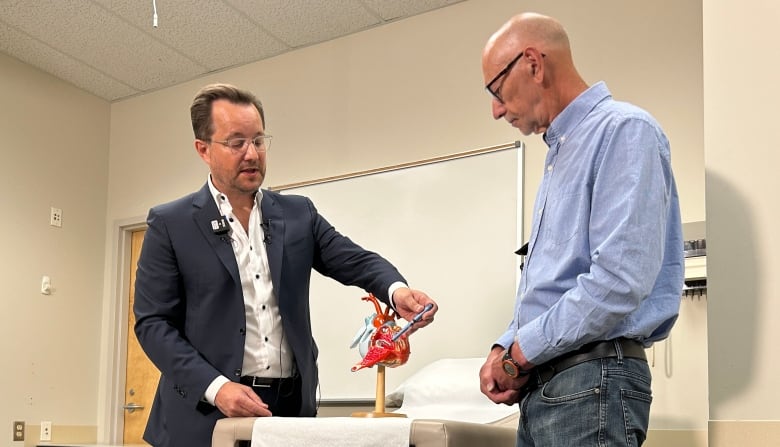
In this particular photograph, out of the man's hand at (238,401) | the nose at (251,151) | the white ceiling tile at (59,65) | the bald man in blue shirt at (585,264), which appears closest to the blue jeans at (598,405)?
the bald man in blue shirt at (585,264)

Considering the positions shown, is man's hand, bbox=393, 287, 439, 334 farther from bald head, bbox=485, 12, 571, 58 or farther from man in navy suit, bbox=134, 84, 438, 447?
bald head, bbox=485, 12, 571, 58

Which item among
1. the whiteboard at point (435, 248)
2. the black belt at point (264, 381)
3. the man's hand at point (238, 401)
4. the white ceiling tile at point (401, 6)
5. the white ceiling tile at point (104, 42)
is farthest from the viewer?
the white ceiling tile at point (104, 42)

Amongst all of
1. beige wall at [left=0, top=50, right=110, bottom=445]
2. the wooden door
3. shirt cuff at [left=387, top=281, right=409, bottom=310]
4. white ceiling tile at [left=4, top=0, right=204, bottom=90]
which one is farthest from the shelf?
beige wall at [left=0, top=50, right=110, bottom=445]

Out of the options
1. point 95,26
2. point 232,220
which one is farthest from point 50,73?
point 232,220

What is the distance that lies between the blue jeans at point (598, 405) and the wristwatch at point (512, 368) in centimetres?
6

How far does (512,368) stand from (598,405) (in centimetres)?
16

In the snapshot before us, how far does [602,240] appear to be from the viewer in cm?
133

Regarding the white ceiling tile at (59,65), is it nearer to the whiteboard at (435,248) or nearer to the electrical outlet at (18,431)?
the whiteboard at (435,248)

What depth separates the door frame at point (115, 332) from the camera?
532cm

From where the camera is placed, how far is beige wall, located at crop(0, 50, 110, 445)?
16.0 ft

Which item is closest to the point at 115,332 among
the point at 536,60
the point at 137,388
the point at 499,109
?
the point at 137,388

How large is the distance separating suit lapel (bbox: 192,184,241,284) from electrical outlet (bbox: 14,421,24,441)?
3.40 metres

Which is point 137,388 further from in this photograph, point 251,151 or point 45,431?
point 251,151

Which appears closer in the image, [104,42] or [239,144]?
[239,144]
